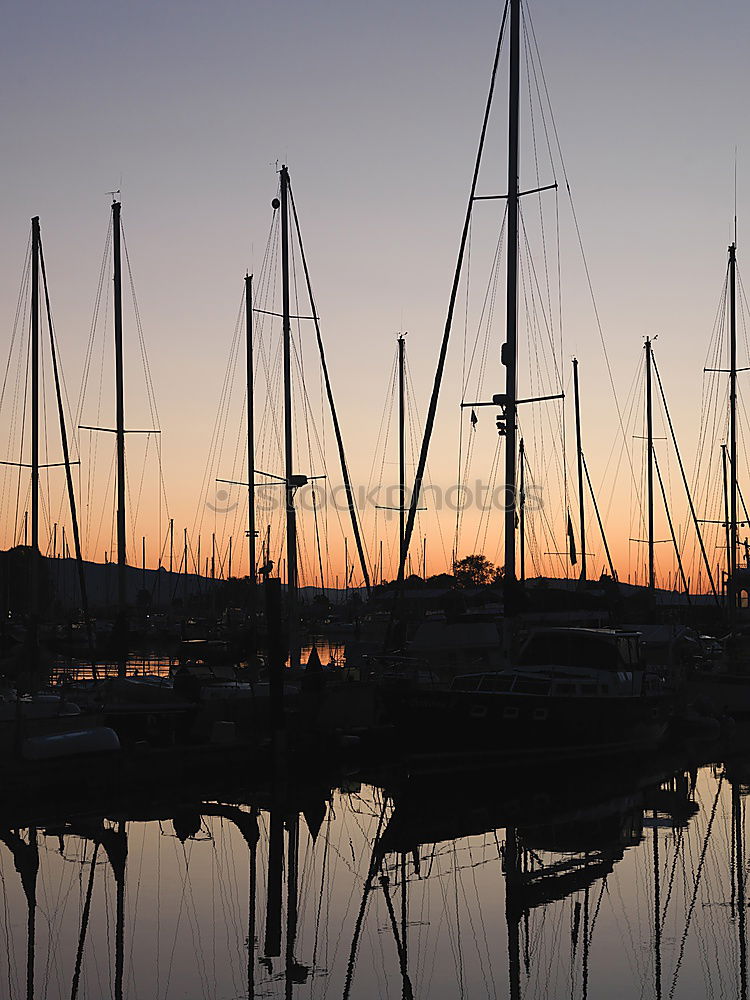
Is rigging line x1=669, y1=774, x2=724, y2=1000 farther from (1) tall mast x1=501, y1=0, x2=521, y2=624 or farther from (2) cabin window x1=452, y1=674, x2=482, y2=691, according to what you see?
(1) tall mast x1=501, y1=0, x2=521, y2=624

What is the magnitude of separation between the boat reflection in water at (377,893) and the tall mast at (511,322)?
19.1 feet

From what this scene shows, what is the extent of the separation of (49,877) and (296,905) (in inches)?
152

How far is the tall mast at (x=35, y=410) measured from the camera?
35156mm

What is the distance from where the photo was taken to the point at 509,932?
16.4 metres

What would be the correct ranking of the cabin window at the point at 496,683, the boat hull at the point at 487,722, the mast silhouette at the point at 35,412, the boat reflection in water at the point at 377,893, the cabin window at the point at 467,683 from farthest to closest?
1. the mast silhouette at the point at 35,412
2. the cabin window at the point at 467,683
3. the cabin window at the point at 496,683
4. the boat hull at the point at 487,722
5. the boat reflection in water at the point at 377,893

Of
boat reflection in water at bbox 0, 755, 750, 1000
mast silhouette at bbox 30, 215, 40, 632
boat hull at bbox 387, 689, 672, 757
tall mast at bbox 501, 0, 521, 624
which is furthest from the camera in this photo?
mast silhouette at bbox 30, 215, 40, 632

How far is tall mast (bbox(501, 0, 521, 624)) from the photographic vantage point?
98.0 ft

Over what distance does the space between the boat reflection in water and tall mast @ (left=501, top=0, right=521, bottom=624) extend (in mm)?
5813

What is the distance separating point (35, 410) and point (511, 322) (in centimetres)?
1478

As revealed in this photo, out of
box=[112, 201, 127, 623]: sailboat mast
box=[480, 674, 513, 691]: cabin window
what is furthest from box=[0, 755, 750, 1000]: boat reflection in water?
box=[112, 201, 127, 623]: sailboat mast

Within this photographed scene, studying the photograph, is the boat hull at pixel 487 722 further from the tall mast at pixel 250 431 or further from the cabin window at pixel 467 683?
the tall mast at pixel 250 431

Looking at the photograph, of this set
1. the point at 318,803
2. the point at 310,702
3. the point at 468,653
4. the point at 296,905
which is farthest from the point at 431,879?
the point at 468,653

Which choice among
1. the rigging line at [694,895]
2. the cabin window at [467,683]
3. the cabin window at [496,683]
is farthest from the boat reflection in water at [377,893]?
the cabin window at [467,683]

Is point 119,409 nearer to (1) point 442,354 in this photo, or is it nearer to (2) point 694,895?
(1) point 442,354
